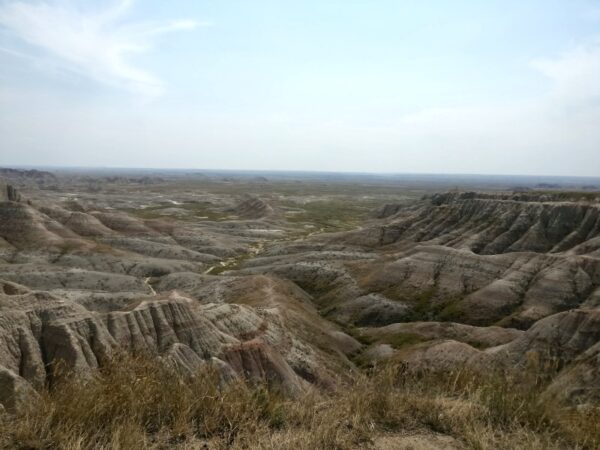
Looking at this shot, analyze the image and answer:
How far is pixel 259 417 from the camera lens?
7.18 metres

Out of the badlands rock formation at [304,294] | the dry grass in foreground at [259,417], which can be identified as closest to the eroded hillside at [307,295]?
the badlands rock formation at [304,294]

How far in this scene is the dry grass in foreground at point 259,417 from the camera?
20.0 ft

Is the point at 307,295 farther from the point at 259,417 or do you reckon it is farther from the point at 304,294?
the point at 259,417

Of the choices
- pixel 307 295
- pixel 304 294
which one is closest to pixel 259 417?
pixel 304 294

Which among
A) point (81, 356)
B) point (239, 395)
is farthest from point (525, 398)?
point (81, 356)

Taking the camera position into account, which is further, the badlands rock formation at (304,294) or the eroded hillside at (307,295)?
the badlands rock formation at (304,294)

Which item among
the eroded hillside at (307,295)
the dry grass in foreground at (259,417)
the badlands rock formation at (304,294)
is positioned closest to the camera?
the dry grass in foreground at (259,417)

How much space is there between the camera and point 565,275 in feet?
184

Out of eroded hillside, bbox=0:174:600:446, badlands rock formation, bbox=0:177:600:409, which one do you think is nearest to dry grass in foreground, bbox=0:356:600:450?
eroded hillside, bbox=0:174:600:446

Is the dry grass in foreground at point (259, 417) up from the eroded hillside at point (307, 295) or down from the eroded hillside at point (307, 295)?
up

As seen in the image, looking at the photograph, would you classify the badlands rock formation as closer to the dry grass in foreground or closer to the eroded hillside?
the eroded hillside

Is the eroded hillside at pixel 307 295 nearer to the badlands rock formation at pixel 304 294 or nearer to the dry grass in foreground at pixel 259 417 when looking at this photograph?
the badlands rock formation at pixel 304 294

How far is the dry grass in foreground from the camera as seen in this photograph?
6.11m

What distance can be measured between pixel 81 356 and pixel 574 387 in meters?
29.2
